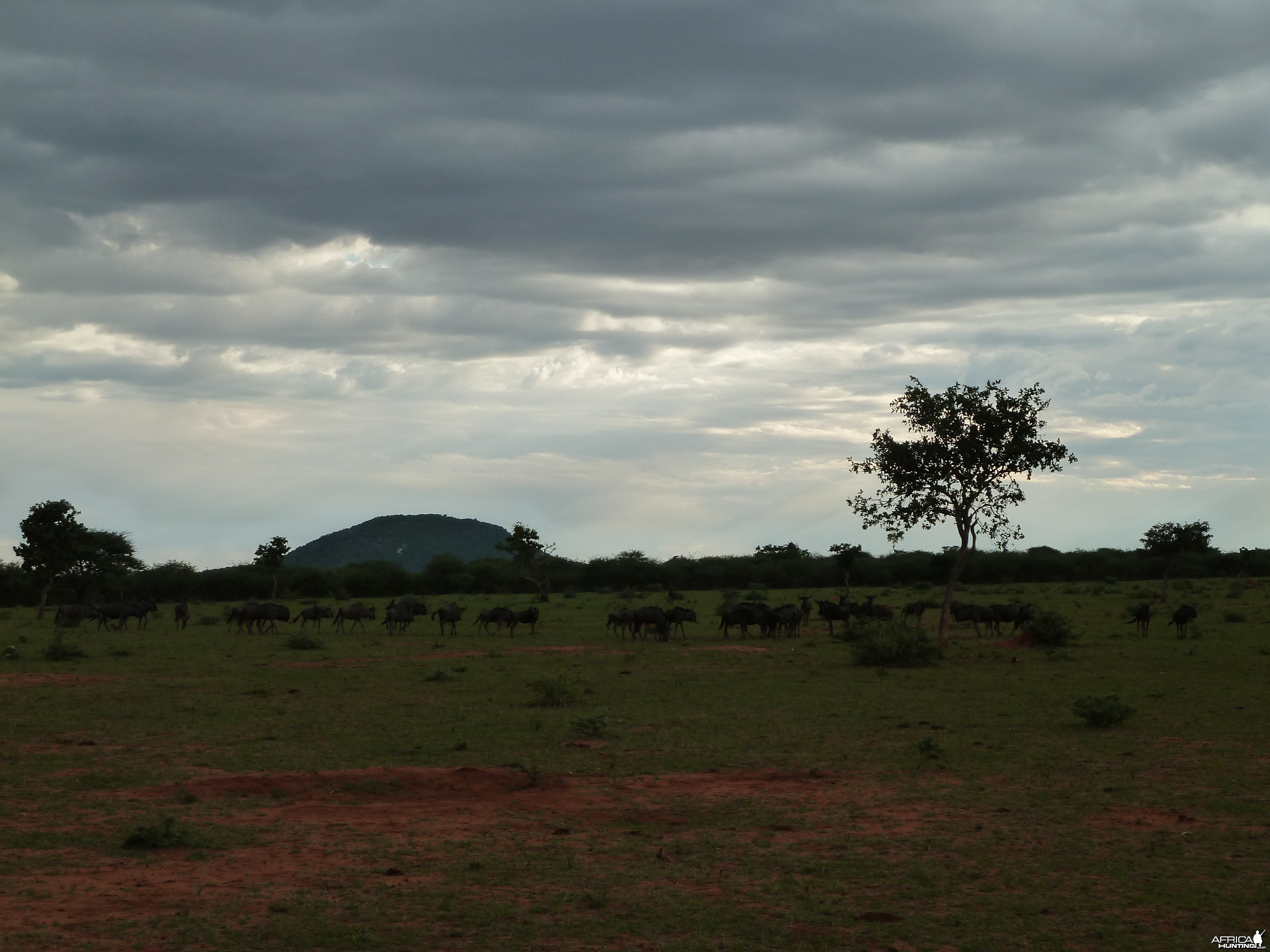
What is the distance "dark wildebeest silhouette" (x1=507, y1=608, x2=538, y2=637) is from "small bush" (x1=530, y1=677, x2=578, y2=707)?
61.0ft

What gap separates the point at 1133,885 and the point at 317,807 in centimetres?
928

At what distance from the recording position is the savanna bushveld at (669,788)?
31.9ft

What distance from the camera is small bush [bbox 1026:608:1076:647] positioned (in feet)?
112

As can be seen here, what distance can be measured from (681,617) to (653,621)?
2.37 meters

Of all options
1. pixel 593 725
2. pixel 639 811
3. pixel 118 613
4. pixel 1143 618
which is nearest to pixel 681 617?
pixel 1143 618

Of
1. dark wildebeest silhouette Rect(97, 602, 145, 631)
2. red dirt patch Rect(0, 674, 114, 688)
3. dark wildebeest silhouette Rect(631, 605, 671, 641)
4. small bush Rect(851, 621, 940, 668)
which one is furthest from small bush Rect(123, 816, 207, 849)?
dark wildebeest silhouette Rect(97, 602, 145, 631)

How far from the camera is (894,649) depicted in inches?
1161

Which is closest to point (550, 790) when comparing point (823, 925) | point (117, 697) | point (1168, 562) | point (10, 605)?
point (823, 925)

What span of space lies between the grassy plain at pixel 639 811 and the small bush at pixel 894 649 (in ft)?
8.90

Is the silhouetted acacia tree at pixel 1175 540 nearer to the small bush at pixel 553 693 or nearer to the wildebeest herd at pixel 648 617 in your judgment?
the wildebeest herd at pixel 648 617

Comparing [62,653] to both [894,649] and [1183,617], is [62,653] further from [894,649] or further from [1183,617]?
[1183,617]

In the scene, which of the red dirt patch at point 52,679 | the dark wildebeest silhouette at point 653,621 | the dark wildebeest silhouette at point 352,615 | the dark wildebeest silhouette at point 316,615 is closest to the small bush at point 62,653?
the red dirt patch at point 52,679

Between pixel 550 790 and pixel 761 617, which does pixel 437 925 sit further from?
pixel 761 617

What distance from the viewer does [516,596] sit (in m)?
82.2
